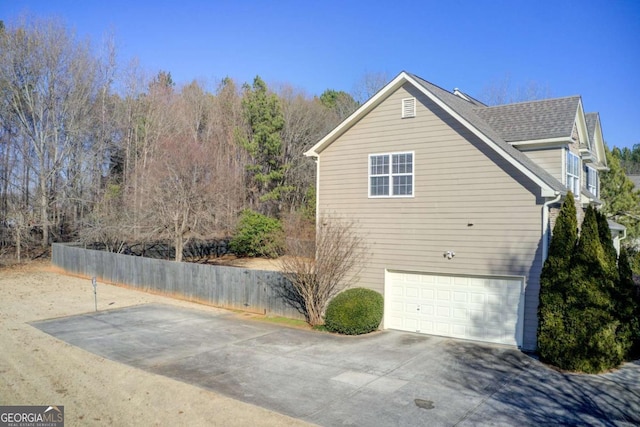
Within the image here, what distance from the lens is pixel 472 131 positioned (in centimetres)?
1316

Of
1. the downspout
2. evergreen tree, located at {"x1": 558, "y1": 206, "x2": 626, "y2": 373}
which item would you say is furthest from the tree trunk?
evergreen tree, located at {"x1": 558, "y1": 206, "x2": 626, "y2": 373}

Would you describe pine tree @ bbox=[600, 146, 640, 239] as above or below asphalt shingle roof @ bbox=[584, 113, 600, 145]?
below

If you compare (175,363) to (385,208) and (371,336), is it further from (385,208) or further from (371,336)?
(385,208)

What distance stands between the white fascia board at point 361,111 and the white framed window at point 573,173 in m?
5.71

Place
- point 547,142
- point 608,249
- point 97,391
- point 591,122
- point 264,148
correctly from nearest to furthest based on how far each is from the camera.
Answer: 1. point 97,391
2. point 608,249
3. point 547,142
4. point 591,122
5. point 264,148

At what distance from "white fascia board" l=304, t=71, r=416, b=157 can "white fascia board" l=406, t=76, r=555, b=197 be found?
347 mm

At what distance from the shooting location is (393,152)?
48.3 ft

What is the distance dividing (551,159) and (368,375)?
9.17 meters

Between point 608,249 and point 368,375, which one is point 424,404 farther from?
point 608,249

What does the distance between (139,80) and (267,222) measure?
1601 centimetres

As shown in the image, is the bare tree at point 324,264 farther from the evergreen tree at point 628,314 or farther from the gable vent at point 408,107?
the evergreen tree at point 628,314

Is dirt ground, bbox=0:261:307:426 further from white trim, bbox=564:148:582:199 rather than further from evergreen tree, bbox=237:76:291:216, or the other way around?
evergreen tree, bbox=237:76:291:216

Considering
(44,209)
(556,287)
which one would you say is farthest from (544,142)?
(44,209)

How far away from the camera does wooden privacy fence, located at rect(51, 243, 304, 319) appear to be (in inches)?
655
